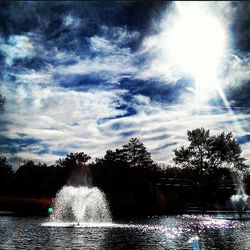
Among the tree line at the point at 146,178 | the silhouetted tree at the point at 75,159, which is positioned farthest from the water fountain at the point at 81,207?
the silhouetted tree at the point at 75,159

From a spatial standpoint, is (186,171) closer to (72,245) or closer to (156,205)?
(156,205)

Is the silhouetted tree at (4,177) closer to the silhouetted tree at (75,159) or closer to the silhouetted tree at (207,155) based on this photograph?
the silhouetted tree at (75,159)

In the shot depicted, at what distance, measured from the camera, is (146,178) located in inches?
2501

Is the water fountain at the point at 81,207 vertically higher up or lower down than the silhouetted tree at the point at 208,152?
lower down

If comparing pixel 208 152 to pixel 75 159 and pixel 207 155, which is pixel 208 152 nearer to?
pixel 207 155

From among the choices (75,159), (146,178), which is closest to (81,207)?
(146,178)

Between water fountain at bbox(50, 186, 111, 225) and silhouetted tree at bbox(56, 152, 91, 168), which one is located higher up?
silhouetted tree at bbox(56, 152, 91, 168)

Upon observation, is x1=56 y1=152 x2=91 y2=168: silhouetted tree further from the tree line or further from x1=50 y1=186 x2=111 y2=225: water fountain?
x1=50 y1=186 x2=111 y2=225: water fountain

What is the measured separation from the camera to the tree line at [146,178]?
58531 mm

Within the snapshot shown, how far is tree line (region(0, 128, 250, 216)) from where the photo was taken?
58.5 metres

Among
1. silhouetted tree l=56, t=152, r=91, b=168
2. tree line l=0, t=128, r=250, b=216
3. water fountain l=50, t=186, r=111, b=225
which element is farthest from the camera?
silhouetted tree l=56, t=152, r=91, b=168

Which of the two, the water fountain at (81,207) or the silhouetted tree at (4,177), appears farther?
the silhouetted tree at (4,177)

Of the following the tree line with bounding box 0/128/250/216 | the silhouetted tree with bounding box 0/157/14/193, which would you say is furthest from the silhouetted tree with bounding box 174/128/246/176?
the silhouetted tree with bounding box 0/157/14/193

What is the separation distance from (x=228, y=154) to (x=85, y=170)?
121ft
